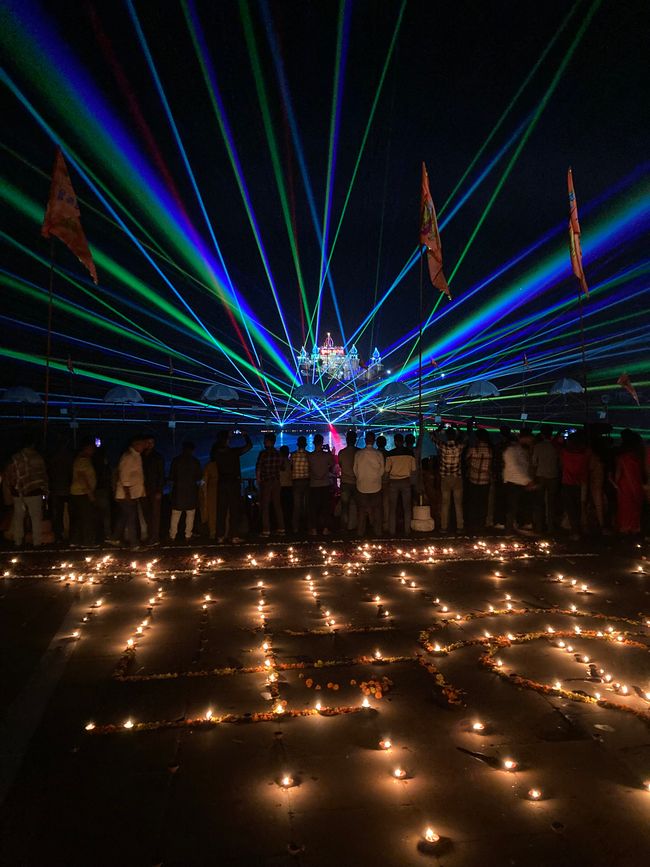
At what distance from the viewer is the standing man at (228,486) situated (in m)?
9.18

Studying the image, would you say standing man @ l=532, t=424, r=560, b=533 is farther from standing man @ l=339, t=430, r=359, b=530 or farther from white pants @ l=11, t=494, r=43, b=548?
white pants @ l=11, t=494, r=43, b=548

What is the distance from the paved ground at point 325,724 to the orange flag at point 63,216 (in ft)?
20.3

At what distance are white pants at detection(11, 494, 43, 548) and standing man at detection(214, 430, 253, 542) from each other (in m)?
2.85

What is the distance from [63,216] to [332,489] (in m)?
6.94

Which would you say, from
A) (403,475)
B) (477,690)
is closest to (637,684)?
(477,690)

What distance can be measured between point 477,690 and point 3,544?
325 inches

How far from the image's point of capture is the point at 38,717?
12.1 feet

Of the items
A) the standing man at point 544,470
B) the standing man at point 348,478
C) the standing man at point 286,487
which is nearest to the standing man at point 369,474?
the standing man at point 348,478

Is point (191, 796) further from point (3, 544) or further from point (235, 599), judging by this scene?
point (3, 544)

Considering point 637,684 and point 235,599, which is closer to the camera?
point 637,684

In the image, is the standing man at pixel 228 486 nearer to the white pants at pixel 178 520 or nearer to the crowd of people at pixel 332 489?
the crowd of people at pixel 332 489

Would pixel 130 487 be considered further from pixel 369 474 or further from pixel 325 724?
pixel 325 724

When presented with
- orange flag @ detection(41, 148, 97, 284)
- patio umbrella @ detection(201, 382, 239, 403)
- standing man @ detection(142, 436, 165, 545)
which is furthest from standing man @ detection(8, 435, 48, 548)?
patio umbrella @ detection(201, 382, 239, 403)

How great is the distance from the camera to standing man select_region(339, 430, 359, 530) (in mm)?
9758
